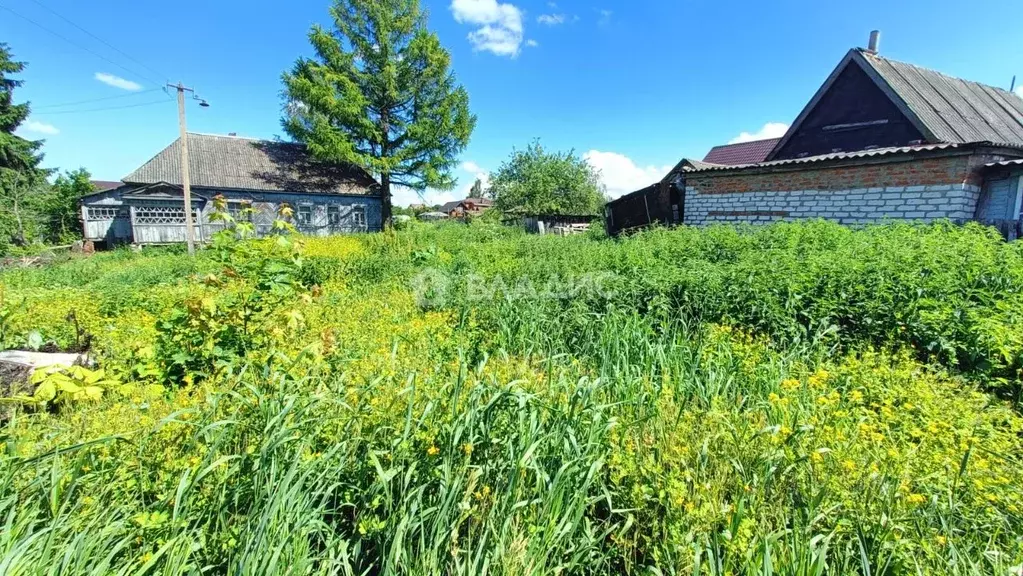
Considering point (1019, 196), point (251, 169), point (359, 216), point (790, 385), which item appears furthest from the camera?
point (359, 216)

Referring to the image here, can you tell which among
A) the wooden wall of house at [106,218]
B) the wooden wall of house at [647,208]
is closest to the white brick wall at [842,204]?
the wooden wall of house at [647,208]

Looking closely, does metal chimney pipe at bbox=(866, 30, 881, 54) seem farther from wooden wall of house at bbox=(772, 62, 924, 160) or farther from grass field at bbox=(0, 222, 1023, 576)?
grass field at bbox=(0, 222, 1023, 576)

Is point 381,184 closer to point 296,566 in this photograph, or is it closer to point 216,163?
point 216,163

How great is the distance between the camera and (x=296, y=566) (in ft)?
4.54

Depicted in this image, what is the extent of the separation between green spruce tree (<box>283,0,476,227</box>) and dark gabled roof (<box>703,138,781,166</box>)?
42.0ft

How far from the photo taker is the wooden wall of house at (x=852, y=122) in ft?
33.9

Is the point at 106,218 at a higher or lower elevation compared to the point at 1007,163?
lower

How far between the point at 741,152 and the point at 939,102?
27.5ft

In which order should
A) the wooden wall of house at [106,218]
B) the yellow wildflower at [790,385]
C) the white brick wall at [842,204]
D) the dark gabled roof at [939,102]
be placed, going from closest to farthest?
the yellow wildflower at [790,385] < the white brick wall at [842,204] < the dark gabled roof at [939,102] < the wooden wall of house at [106,218]

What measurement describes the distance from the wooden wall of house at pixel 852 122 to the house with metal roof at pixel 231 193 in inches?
781

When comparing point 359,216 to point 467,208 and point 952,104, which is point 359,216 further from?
point 952,104

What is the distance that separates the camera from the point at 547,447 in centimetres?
189

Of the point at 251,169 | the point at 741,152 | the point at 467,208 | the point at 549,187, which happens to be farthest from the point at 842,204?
the point at 467,208
